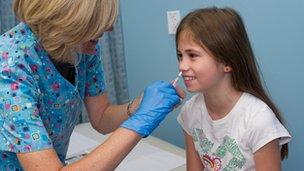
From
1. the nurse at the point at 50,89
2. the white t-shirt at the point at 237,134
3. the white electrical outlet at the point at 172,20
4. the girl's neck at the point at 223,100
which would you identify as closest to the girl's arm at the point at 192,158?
the white t-shirt at the point at 237,134

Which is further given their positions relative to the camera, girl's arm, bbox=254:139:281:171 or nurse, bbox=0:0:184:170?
girl's arm, bbox=254:139:281:171

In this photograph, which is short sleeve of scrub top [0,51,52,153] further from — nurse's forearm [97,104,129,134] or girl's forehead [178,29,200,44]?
girl's forehead [178,29,200,44]

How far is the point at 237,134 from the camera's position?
Result: 3.42ft

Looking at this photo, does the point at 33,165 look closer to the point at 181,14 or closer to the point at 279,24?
the point at 279,24

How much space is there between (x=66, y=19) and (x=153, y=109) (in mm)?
319

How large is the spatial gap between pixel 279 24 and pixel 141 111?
0.70 metres

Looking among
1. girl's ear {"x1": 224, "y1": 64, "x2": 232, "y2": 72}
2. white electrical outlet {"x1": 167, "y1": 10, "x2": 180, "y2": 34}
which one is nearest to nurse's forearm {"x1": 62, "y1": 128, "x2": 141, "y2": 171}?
girl's ear {"x1": 224, "y1": 64, "x2": 232, "y2": 72}

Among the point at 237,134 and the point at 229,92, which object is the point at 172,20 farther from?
the point at 237,134

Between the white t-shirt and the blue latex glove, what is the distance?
0.19m

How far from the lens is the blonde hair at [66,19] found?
32.9 inches

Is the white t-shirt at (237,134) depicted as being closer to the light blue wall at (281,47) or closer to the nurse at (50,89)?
the nurse at (50,89)

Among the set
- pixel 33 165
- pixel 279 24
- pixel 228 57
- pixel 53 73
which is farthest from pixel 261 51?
pixel 33 165

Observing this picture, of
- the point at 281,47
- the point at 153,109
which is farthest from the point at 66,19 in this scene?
the point at 281,47

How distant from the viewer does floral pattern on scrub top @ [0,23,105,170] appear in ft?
2.73
